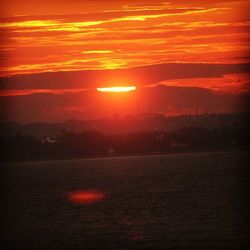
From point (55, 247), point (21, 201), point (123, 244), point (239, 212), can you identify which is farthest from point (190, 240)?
point (21, 201)

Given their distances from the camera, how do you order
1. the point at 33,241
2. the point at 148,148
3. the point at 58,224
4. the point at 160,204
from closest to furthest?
the point at 33,241
the point at 58,224
the point at 160,204
the point at 148,148

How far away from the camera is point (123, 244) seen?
22.9 metres

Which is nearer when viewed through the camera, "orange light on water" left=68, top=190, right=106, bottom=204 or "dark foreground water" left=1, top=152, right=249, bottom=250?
"dark foreground water" left=1, top=152, right=249, bottom=250

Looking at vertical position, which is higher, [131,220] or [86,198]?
[131,220]

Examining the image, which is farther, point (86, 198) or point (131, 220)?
point (86, 198)

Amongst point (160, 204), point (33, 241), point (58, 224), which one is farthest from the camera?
point (160, 204)

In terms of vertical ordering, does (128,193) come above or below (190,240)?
below

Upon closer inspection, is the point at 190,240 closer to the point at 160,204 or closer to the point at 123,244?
the point at 123,244

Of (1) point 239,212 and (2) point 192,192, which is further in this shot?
(2) point 192,192

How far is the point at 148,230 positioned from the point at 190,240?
3217 millimetres

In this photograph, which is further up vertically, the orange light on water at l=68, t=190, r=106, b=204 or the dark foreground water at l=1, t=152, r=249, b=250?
the dark foreground water at l=1, t=152, r=249, b=250

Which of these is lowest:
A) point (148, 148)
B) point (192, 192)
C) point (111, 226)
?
point (148, 148)

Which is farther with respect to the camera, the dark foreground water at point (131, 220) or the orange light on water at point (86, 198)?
the orange light on water at point (86, 198)

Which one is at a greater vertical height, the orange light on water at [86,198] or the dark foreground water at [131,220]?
the dark foreground water at [131,220]
